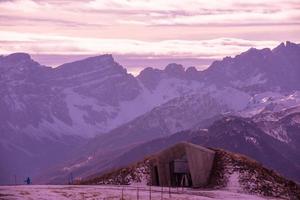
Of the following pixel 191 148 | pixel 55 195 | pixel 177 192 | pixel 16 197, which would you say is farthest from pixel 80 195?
pixel 191 148

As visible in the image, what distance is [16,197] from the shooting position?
76.8 meters

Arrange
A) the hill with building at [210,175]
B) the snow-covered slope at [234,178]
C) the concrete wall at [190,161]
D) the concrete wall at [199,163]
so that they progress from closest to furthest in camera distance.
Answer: the snow-covered slope at [234,178] < the hill with building at [210,175] < the concrete wall at [199,163] < the concrete wall at [190,161]

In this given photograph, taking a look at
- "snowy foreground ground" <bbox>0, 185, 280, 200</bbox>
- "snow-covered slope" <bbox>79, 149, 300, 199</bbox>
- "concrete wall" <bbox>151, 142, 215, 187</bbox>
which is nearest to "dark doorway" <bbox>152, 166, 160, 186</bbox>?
"concrete wall" <bbox>151, 142, 215, 187</bbox>

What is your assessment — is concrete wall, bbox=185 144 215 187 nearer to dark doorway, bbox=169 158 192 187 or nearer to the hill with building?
the hill with building

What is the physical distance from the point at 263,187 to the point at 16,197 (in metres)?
36.6

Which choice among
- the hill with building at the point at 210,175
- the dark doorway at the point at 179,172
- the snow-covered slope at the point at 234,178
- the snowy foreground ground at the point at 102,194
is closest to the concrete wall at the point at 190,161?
the hill with building at the point at 210,175

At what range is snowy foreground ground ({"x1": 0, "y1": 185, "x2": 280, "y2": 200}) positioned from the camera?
8019cm

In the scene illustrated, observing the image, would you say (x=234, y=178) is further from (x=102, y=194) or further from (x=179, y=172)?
(x=102, y=194)

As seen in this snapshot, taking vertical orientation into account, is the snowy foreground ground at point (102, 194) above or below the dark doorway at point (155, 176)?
below

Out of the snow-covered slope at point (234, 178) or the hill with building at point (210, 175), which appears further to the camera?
the hill with building at point (210, 175)

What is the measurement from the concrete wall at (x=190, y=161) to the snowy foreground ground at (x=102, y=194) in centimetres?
1262

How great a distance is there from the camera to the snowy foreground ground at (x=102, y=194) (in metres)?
80.2

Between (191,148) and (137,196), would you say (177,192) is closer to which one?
(137,196)

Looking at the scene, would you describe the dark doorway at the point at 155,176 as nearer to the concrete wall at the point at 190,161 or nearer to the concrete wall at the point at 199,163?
the concrete wall at the point at 190,161
